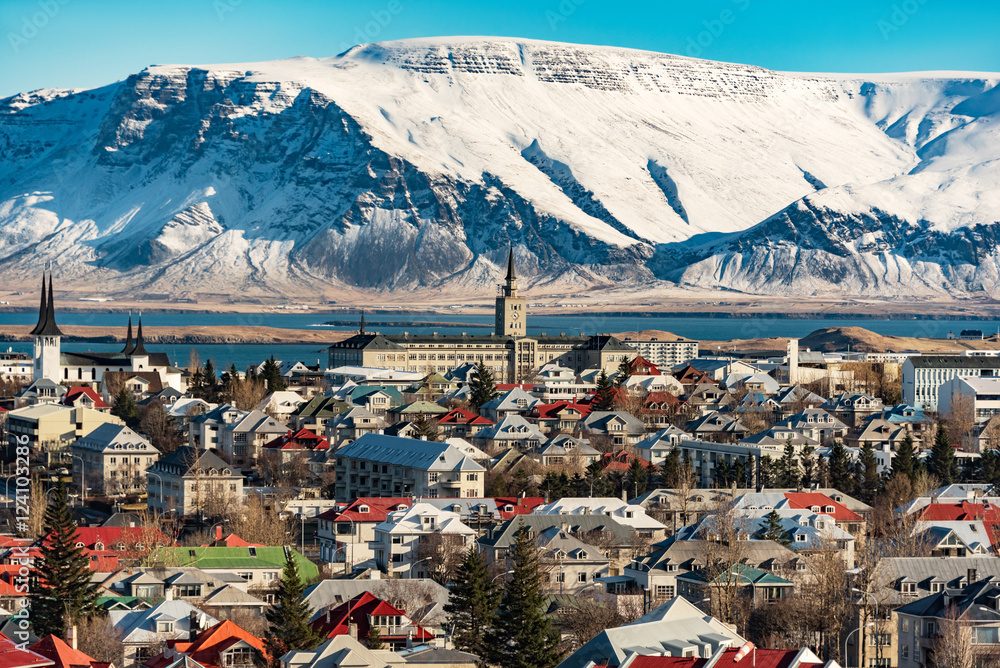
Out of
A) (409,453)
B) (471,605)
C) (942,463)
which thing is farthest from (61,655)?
(942,463)

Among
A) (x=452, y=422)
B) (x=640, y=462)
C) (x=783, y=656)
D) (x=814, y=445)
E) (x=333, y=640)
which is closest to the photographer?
(x=783, y=656)

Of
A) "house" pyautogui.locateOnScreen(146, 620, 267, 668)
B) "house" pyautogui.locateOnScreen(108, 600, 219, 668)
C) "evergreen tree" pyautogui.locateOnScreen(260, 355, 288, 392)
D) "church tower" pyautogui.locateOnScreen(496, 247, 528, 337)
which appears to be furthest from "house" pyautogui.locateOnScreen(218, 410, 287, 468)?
"church tower" pyautogui.locateOnScreen(496, 247, 528, 337)

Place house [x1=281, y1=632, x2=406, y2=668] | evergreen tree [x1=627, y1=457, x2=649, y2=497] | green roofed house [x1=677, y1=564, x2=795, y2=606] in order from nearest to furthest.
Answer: house [x1=281, y1=632, x2=406, y2=668]
green roofed house [x1=677, y1=564, x2=795, y2=606]
evergreen tree [x1=627, y1=457, x2=649, y2=497]

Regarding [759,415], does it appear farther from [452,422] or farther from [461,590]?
[461,590]

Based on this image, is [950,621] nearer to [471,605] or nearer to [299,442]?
[471,605]

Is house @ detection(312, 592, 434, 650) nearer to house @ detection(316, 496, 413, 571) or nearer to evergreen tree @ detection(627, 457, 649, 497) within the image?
house @ detection(316, 496, 413, 571)

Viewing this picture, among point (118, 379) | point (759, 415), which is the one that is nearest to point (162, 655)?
point (759, 415)

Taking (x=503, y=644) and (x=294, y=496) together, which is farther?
(x=294, y=496)
